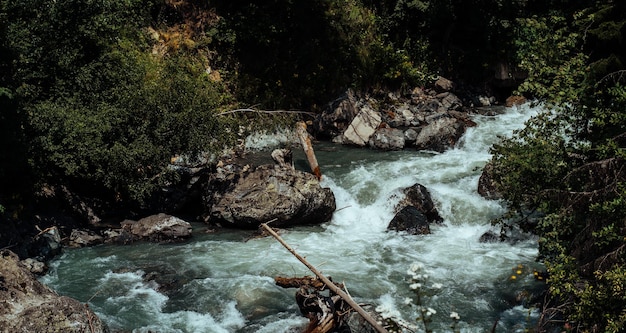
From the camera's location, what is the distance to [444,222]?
61.4 ft

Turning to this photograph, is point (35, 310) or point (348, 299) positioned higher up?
point (348, 299)

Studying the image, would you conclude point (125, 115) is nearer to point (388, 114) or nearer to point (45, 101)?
point (45, 101)

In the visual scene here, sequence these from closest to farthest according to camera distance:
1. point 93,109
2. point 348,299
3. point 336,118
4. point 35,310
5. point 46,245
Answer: point 348,299
point 35,310
point 46,245
point 93,109
point 336,118

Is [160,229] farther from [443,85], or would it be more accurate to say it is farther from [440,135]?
[443,85]

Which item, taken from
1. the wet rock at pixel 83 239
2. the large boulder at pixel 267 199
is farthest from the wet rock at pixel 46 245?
the large boulder at pixel 267 199

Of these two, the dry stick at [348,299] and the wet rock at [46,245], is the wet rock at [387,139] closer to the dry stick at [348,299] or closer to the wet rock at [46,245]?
the wet rock at [46,245]

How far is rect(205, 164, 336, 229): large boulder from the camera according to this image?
1786 cm

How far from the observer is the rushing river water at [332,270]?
40.4ft

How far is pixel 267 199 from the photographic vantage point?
18.0 metres

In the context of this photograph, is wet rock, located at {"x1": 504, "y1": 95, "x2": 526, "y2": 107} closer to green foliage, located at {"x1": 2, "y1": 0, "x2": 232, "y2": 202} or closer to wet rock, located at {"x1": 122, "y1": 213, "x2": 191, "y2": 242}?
green foliage, located at {"x1": 2, "y1": 0, "x2": 232, "y2": 202}

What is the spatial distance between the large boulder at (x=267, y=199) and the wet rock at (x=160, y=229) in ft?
4.18

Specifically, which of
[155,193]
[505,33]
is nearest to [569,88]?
[155,193]

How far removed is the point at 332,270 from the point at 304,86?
53.3 ft

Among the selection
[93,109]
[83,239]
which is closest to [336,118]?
[93,109]
